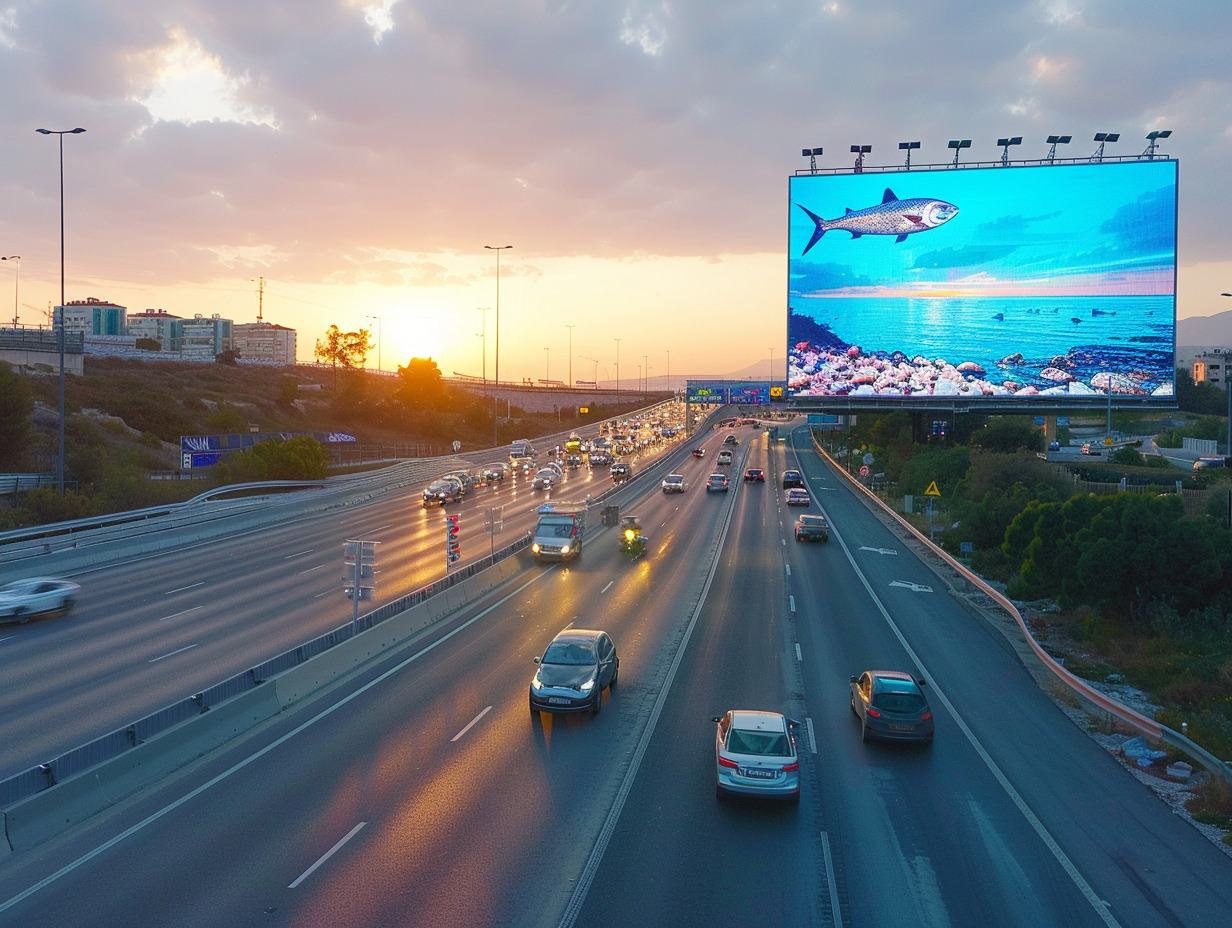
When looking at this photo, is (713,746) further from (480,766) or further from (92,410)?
(92,410)

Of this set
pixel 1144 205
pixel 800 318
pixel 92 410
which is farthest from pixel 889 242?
pixel 92 410

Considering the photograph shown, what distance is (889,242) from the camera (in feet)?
228

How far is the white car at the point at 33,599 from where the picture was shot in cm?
2648

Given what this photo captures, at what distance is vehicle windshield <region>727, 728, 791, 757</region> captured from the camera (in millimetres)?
14430

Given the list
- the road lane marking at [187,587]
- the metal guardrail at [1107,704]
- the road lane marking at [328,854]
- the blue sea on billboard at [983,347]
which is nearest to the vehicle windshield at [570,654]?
the road lane marking at [328,854]

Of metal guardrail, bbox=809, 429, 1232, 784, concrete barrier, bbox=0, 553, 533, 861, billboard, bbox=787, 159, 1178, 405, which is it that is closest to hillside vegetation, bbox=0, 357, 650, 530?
concrete barrier, bbox=0, 553, 533, 861

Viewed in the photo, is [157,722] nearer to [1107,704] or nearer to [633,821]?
[633,821]

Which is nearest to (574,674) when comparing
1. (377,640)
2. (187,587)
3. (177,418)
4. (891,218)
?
(377,640)

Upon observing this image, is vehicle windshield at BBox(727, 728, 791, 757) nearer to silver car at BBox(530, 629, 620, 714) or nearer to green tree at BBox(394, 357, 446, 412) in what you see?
silver car at BBox(530, 629, 620, 714)

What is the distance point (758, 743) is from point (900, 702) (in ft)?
14.0

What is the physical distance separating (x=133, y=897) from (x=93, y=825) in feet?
9.27

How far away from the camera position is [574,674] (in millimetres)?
19109

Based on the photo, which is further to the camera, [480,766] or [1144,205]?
[1144,205]

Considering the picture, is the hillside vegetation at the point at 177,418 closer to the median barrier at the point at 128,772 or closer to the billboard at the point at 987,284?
the median barrier at the point at 128,772
